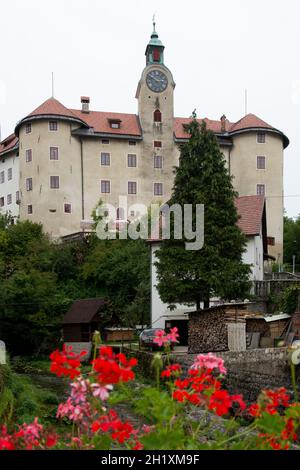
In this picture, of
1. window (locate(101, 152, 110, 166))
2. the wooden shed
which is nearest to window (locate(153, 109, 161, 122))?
window (locate(101, 152, 110, 166))

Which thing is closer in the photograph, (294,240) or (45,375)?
(45,375)

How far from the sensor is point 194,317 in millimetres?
28047

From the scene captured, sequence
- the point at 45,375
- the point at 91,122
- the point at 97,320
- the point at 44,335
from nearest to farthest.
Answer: the point at 45,375 → the point at 44,335 → the point at 97,320 → the point at 91,122

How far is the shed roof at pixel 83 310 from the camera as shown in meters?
40.9

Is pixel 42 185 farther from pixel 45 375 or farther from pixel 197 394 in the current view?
pixel 197 394

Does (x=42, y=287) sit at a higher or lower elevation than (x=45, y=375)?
higher

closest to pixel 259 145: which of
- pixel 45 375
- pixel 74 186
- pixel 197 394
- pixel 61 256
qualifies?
pixel 74 186

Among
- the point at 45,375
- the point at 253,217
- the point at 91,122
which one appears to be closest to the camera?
the point at 45,375

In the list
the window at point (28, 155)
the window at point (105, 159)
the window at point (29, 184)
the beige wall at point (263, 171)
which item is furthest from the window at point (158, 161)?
the window at point (29, 184)

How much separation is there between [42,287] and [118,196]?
23.8 meters

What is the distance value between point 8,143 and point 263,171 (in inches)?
1134

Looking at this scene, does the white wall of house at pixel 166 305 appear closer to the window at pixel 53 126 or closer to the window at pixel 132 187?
the window at pixel 132 187

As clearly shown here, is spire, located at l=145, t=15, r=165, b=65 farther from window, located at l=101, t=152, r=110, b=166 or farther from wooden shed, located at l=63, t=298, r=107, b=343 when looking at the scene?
wooden shed, located at l=63, t=298, r=107, b=343

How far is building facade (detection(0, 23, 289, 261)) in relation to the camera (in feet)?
192
